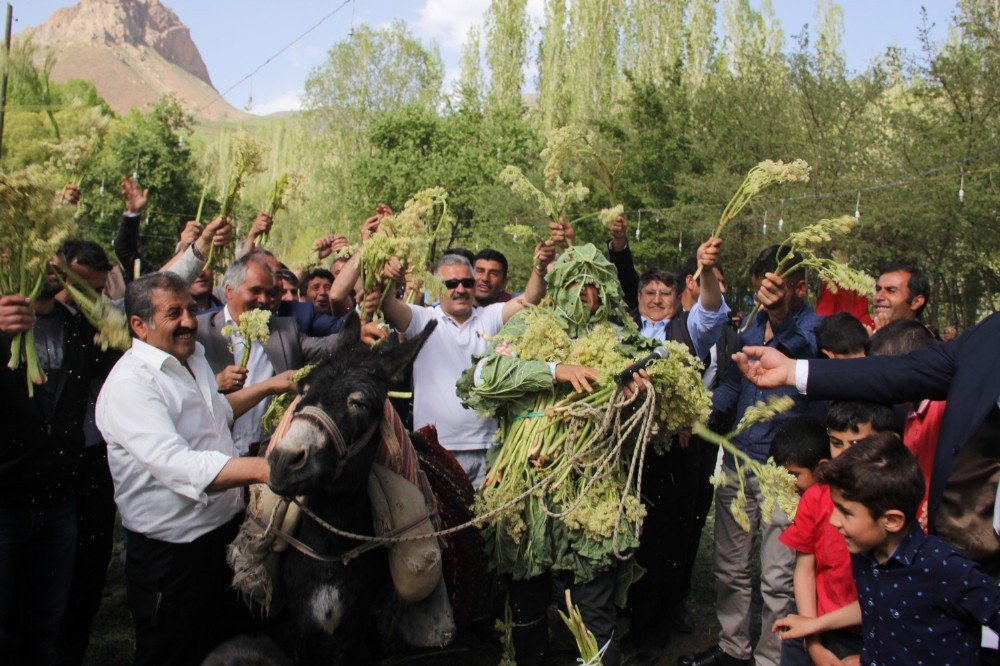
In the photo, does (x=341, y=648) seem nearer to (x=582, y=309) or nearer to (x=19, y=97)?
(x=582, y=309)

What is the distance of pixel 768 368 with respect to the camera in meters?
3.67

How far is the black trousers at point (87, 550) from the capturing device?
15.1 ft

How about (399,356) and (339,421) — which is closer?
(339,421)

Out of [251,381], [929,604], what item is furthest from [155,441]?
[929,604]

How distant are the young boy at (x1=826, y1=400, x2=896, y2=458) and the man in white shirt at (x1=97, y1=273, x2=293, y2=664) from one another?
2.86m

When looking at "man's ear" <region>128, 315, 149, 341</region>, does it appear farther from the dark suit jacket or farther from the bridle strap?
the dark suit jacket

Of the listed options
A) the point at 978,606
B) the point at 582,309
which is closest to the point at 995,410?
the point at 978,606

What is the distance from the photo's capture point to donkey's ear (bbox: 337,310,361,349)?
3.93m

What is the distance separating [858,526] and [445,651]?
2673 mm

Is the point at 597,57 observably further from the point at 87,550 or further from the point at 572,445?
the point at 87,550

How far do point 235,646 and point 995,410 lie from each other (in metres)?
3.42

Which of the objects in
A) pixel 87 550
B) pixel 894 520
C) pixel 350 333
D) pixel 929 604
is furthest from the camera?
pixel 87 550

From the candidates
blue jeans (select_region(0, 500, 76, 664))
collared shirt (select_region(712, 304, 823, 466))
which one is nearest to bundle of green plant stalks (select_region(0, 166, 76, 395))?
blue jeans (select_region(0, 500, 76, 664))

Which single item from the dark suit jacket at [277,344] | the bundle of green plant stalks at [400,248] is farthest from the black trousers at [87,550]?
the bundle of green plant stalks at [400,248]
